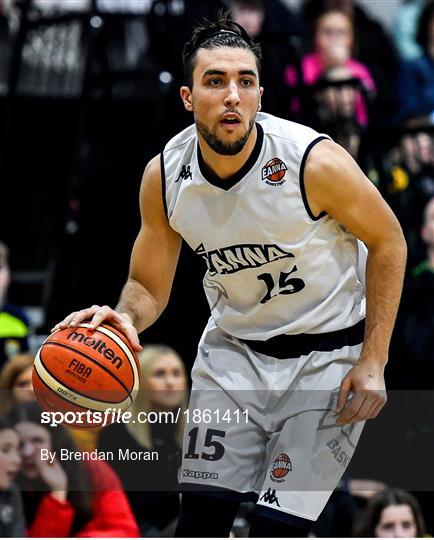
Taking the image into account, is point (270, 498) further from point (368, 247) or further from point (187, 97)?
point (187, 97)

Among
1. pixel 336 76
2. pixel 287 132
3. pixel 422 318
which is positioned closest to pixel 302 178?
pixel 287 132

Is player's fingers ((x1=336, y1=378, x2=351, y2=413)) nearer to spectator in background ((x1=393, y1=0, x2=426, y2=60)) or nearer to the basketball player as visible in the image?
the basketball player

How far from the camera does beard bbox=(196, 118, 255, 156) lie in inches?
162

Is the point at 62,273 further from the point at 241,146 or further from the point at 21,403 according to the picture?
the point at 241,146

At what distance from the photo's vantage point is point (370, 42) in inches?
370

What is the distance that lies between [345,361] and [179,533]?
0.83 m

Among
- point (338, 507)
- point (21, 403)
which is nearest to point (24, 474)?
point (21, 403)

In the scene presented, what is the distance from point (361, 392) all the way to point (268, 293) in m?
0.50

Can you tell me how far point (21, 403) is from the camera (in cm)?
588

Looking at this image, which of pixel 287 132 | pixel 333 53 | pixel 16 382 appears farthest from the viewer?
pixel 333 53

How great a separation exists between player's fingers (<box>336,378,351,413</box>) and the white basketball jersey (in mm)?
263

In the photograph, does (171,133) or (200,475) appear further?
(171,133)

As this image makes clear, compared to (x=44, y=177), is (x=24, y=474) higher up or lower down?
lower down

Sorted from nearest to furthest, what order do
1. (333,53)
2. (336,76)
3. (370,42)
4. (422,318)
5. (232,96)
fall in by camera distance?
1. (232,96)
2. (422,318)
3. (336,76)
4. (333,53)
5. (370,42)
